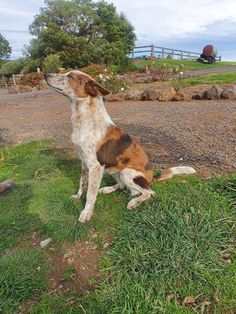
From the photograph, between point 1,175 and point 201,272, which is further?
point 1,175

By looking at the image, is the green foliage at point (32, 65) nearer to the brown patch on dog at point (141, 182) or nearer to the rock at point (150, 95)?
the rock at point (150, 95)

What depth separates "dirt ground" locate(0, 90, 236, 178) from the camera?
5.79 metres

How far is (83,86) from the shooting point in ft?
13.1

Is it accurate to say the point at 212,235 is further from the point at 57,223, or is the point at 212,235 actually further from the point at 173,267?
the point at 57,223

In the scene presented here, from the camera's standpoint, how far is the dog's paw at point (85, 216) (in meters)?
3.96

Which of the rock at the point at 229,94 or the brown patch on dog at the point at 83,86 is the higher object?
the brown patch on dog at the point at 83,86

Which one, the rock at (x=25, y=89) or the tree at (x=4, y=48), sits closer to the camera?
the rock at (x=25, y=89)

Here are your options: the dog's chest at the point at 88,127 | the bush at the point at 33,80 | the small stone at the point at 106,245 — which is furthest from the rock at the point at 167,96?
the bush at the point at 33,80

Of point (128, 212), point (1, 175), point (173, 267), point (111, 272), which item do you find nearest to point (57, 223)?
point (128, 212)

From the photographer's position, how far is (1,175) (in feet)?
19.2

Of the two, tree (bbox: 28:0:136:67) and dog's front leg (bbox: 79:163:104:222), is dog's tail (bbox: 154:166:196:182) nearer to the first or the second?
dog's front leg (bbox: 79:163:104:222)

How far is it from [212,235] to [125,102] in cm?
1054

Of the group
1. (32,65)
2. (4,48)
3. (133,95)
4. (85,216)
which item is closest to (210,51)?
(32,65)

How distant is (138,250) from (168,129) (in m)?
5.10
